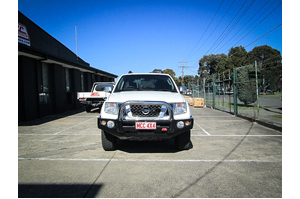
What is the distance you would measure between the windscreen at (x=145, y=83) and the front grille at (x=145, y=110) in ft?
4.23

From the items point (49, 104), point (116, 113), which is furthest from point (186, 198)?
point (49, 104)

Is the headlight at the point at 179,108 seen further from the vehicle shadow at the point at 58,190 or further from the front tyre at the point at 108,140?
the vehicle shadow at the point at 58,190

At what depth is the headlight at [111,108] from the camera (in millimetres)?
4125

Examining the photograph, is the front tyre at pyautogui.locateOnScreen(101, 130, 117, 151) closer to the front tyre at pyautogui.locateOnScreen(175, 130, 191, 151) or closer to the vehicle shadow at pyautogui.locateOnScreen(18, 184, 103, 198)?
the front tyre at pyautogui.locateOnScreen(175, 130, 191, 151)

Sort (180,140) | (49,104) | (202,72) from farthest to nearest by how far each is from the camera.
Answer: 1. (202,72)
2. (49,104)
3. (180,140)

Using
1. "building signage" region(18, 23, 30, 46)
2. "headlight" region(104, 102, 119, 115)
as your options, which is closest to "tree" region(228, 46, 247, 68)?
"building signage" region(18, 23, 30, 46)

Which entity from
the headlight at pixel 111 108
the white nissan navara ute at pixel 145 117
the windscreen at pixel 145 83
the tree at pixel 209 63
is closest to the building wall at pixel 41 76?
the windscreen at pixel 145 83

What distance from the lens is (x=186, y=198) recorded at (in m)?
2.64

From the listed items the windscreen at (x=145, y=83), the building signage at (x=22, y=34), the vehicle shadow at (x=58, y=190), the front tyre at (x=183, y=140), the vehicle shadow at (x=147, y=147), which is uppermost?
the building signage at (x=22, y=34)

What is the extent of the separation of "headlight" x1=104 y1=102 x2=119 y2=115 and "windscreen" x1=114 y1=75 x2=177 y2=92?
1.12m

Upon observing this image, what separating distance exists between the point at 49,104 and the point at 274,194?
12.6 m

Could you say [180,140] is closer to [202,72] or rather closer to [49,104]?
[49,104]

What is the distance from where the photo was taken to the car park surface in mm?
2854

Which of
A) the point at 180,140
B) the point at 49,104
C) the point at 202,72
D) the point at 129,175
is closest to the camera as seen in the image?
the point at 129,175
